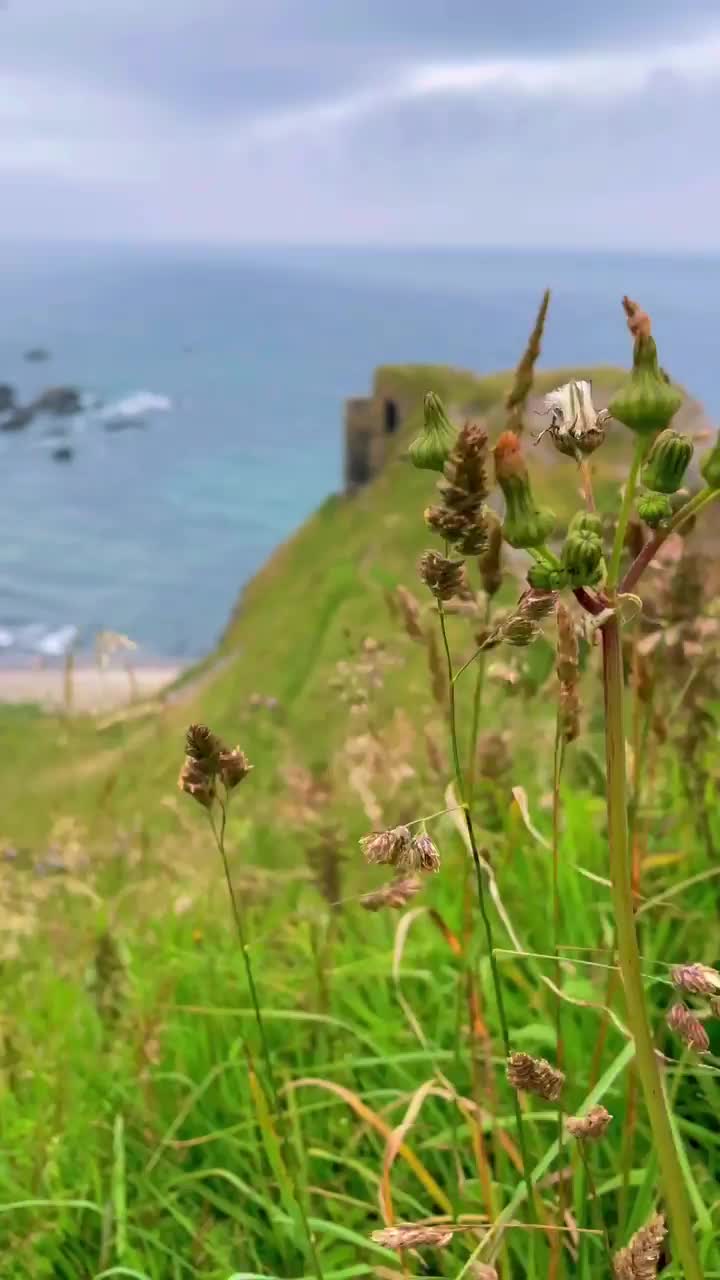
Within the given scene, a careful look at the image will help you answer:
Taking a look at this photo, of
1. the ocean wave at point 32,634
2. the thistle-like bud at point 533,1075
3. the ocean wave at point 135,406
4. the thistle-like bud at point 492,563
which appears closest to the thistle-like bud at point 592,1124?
the thistle-like bud at point 533,1075

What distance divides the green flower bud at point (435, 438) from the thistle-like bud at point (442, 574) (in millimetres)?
86

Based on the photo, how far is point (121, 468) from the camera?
138125 millimetres

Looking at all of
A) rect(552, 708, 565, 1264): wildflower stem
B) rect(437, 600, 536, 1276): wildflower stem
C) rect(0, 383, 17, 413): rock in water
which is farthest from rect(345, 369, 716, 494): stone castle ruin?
rect(0, 383, 17, 413): rock in water

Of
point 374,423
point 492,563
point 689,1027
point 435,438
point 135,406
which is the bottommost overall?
point 135,406

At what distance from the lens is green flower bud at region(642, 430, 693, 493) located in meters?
0.95

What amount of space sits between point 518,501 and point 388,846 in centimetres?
33

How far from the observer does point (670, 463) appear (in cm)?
95

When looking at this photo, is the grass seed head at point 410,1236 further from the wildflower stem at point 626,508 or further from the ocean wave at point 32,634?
the ocean wave at point 32,634

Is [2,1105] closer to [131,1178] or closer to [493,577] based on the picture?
[131,1178]

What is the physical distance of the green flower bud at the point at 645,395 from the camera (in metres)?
0.90

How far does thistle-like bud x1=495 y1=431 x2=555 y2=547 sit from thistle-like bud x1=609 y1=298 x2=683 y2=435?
9cm

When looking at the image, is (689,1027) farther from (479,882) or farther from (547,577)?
(547,577)

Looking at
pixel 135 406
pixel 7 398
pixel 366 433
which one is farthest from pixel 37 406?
pixel 366 433

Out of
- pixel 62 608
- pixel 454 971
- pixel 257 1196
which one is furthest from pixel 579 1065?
pixel 62 608
